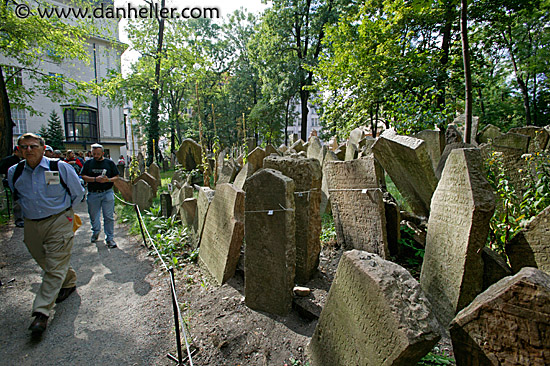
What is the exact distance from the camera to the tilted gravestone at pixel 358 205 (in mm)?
3420

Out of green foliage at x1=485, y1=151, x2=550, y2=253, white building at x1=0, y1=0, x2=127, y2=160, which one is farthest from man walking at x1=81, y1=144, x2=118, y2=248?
white building at x1=0, y1=0, x2=127, y2=160

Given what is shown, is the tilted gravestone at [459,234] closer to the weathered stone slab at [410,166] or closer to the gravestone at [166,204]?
the weathered stone slab at [410,166]

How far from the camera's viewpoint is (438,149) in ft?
18.0

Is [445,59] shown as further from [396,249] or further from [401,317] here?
[401,317]

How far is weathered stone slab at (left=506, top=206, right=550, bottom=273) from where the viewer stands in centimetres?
233

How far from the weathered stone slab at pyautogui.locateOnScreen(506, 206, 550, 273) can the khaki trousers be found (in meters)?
4.61

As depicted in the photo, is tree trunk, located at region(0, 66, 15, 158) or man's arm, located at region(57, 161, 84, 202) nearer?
man's arm, located at region(57, 161, 84, 202)

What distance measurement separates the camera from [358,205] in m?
3.65

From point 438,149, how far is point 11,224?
33.1 feet

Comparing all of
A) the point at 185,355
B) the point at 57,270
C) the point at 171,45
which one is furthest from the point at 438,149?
the point at 171,45

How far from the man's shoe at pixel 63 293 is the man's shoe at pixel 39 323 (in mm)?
651

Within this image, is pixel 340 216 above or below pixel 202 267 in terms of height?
above

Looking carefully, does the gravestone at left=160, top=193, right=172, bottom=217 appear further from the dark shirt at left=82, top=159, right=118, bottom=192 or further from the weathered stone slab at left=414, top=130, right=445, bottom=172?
the weathered stone slab at left=414, top=130, right=445, bottom=172

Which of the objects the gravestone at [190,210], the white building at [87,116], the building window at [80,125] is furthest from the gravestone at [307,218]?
the building window at [80,125]
